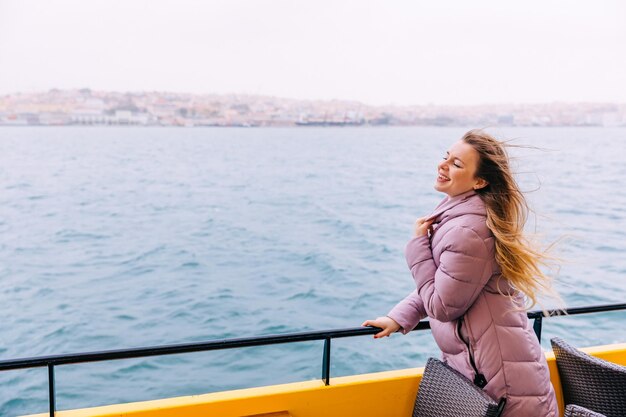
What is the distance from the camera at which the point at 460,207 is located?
151 cm

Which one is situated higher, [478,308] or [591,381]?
[478,308]

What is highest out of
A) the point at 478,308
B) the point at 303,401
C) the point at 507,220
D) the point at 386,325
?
the point at 507,220

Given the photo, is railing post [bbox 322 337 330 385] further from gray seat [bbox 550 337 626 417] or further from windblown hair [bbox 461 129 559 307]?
gray seat [bbox 550 337 626 417]

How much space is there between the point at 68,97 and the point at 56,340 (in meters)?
38.9

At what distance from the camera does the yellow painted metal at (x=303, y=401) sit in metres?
1.83

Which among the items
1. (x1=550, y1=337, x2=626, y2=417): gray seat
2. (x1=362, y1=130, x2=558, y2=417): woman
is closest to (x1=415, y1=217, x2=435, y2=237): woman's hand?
(x1=362, y1=130, x2=558, y2=417): woman

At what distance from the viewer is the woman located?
144cm

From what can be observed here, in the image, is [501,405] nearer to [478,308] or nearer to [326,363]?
[478,308]

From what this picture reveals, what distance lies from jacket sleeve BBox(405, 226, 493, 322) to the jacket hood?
7cm

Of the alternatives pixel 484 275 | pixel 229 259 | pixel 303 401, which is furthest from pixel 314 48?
pixel 484 275

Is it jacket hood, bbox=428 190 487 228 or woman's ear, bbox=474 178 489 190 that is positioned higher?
woman's ear, bbox=474 178 489 190

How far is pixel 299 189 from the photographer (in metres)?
39.2

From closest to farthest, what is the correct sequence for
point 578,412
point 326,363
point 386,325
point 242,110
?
1. point 578,412
2. point 386,325
3. point 326,363
4. point 242,110

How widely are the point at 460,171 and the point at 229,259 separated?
74.2 ft
